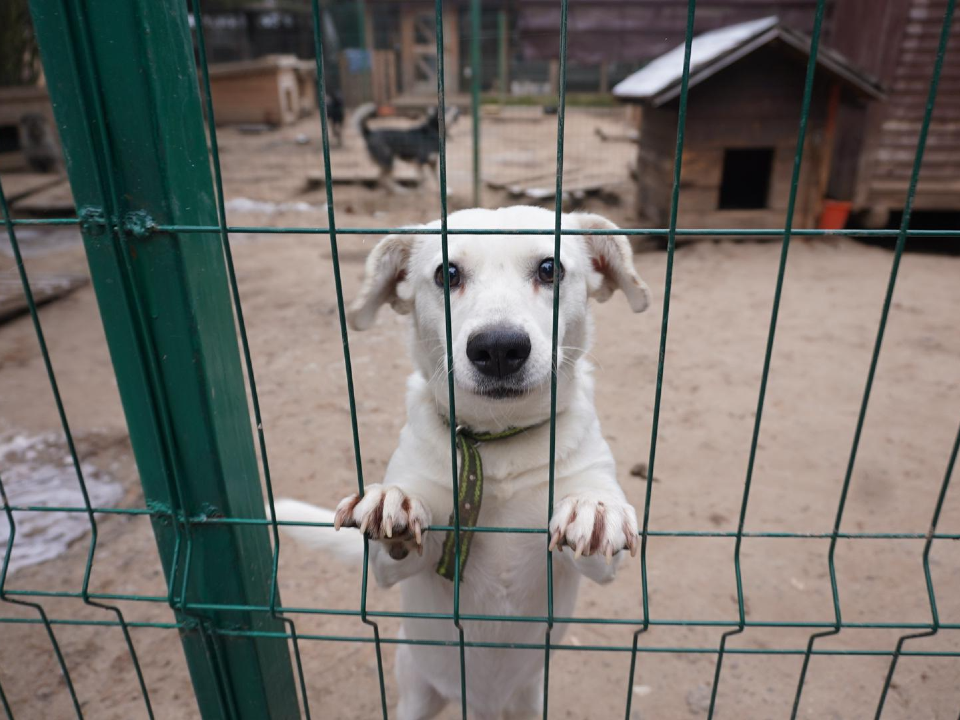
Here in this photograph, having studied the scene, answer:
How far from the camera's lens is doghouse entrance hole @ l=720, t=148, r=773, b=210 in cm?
836

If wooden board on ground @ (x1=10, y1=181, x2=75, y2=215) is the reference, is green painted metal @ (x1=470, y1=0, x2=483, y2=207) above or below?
above

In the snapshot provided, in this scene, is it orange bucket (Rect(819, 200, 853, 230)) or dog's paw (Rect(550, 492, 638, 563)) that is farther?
orange bucket (Rect(819, 200, 853, 230))

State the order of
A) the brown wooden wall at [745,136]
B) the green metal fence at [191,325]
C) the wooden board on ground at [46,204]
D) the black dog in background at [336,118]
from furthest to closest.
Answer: the black dog in background at [336,118] → the wooden board on ground at [46,204] → the brown wooden wall at [745,136] → the green metal fence at [191,325]

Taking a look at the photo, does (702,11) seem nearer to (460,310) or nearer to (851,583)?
(851,583)

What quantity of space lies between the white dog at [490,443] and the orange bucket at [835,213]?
6.41 metres

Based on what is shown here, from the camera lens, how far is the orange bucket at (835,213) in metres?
7.32

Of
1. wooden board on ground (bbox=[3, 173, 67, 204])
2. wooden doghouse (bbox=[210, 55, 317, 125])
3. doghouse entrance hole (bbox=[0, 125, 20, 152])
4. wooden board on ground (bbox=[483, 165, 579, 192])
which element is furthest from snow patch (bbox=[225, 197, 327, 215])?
wooden doghouse (bbox=[210, 55, 317, 125])

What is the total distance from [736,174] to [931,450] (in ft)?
18.1

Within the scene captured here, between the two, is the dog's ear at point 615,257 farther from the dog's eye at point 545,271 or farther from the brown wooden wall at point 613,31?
the brown wooden wall at point 613,31

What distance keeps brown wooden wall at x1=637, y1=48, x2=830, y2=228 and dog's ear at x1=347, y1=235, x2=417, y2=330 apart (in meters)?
5.53

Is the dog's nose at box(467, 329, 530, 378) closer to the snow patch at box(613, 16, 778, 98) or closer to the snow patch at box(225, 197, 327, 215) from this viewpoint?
the snow patch at box(613, 16, 778, 98)

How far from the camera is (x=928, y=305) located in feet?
18.7

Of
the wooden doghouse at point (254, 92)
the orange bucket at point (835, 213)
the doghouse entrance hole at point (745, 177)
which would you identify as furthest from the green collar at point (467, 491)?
the wooden doghouse at point (254, 92)

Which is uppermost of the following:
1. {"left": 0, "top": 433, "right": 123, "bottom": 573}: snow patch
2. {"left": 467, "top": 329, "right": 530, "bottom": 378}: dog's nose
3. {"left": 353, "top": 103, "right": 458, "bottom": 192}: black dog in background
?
{"left": 467, "top": 329, "right": 530, "bottom": 378}: dog's nose
